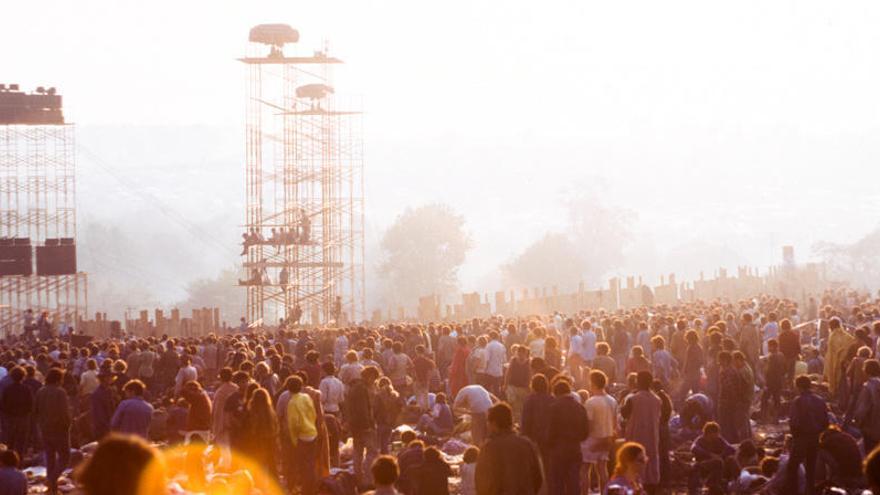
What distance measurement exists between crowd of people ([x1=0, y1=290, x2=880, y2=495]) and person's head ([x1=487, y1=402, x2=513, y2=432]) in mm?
12

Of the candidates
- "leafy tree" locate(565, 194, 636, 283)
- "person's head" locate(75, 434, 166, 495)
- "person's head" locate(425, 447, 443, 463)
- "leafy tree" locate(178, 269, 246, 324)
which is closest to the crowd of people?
"person's head" locate(425, 447, 443, 463)

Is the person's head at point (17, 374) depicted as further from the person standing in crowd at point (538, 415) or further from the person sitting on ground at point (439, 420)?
the person standing in crowd at point (538, 415)

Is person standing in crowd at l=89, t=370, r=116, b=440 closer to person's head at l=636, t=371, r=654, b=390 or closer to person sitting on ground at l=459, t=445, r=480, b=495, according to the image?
person sitting on ground at l=459, t=445, r=480, b=495

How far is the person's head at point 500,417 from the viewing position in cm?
1162

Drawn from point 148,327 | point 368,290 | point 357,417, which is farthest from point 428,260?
point 357,417

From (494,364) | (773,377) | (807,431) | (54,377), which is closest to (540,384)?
(807,431)

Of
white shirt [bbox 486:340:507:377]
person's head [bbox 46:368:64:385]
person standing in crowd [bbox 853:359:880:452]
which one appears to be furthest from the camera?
white shirt [bbox 486:340:507:377]

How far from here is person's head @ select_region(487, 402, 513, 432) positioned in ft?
38.1

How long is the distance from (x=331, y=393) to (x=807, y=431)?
649cm

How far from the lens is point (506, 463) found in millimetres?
11570

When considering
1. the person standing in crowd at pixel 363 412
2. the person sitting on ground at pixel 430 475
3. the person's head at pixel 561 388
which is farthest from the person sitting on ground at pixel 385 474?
the person standing in crowd at pixel 363 412

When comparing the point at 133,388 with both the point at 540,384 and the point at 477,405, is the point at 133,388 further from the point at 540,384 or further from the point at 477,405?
the point at 540,384

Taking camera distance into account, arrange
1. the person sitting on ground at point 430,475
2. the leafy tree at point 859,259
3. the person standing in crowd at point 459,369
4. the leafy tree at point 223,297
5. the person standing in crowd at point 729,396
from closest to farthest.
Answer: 1. the person sitting on ground at point 430,475
2. the person standing in crowd at point 729,396
3. the person standing in crowd at point 459,369
4. the leafy tree at point 223,297
5. the leafy tree at point 859,259

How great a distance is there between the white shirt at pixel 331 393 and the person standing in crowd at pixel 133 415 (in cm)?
299
